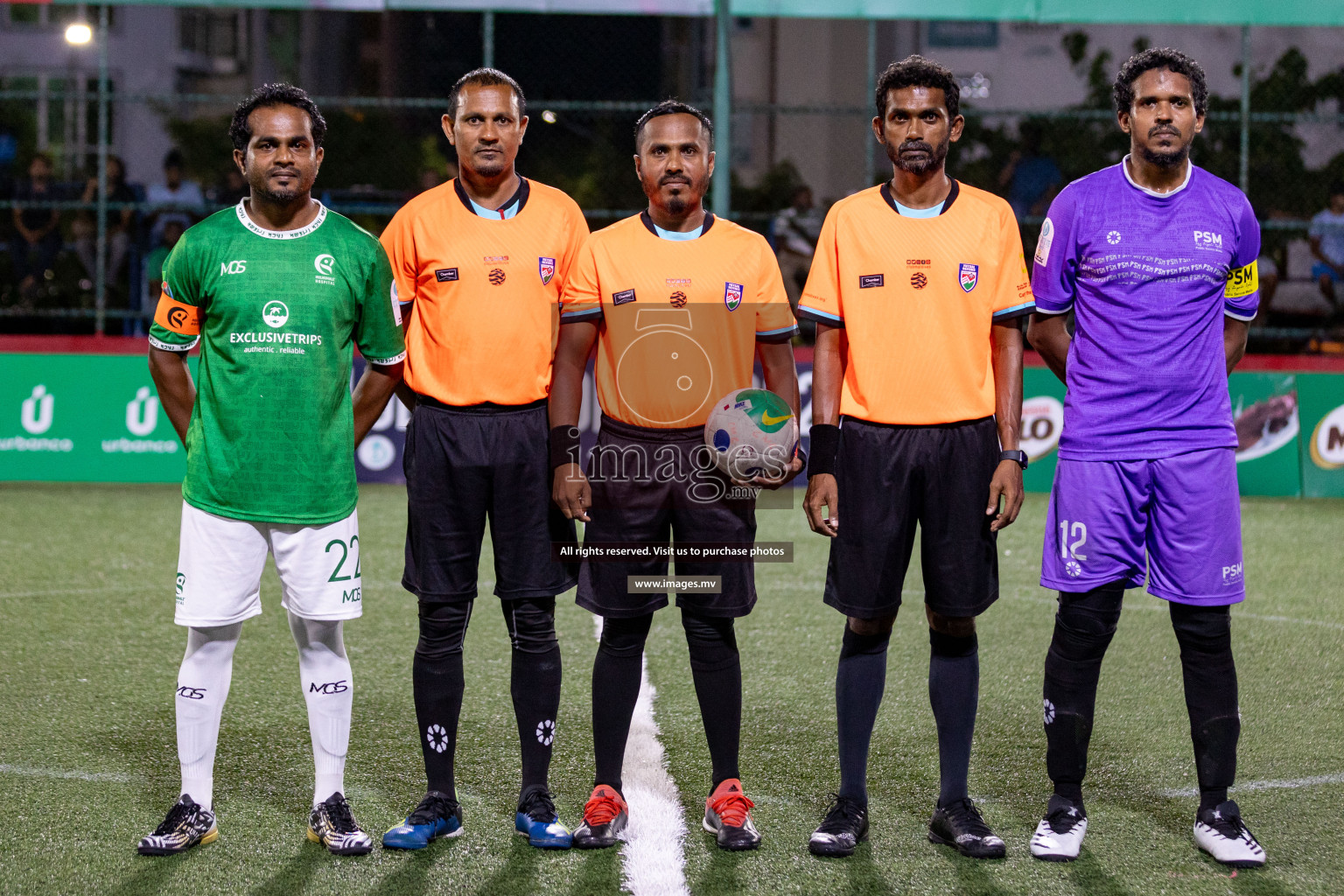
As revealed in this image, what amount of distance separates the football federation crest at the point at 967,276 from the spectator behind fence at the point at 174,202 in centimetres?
1103

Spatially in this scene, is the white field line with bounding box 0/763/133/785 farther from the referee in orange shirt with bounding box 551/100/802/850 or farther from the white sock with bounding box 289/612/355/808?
the referee in orange shirt with bounding box 551/100/802/850

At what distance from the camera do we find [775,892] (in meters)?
3.72

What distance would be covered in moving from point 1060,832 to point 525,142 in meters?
19.6

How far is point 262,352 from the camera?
389 centimetres

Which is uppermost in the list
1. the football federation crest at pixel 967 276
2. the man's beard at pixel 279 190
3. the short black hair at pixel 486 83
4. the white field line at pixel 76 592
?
the short black hair at pixel 486 83

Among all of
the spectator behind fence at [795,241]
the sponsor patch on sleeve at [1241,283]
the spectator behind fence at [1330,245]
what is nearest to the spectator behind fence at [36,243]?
the spectator behind fence at [795,241]

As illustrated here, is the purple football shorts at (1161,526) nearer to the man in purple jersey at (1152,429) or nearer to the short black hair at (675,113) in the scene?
the man in purple jersey at (1152,429)

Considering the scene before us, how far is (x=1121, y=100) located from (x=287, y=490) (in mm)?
2678

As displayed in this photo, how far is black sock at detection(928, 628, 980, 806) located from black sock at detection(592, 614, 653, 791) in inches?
34.5

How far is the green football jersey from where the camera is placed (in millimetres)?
3895

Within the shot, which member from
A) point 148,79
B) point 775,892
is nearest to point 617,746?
point 775,892

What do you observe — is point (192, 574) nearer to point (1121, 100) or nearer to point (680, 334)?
point (680, 334)

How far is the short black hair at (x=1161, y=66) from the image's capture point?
399 cm

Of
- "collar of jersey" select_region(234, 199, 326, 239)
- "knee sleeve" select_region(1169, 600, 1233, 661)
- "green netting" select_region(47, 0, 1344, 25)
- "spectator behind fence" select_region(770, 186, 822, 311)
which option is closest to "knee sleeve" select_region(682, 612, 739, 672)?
"knee sleeve" select_region(1169, 600, 1233, 661)
